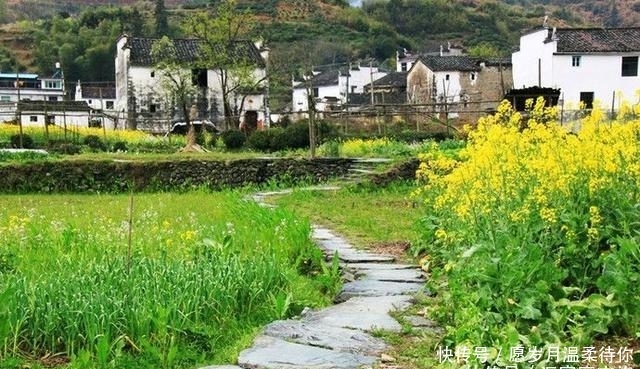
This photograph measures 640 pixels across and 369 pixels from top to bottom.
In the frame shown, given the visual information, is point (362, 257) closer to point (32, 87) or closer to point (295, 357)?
point (295, 357)

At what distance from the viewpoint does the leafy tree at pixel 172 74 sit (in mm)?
41219

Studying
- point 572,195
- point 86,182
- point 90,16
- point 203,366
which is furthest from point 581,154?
point 90,16

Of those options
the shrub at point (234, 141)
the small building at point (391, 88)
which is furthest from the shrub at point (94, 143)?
the small building at point (391, 88)

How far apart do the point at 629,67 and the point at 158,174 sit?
30.4 meters

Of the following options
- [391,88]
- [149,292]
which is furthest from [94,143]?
[391,88]

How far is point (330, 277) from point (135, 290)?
69.0 inches

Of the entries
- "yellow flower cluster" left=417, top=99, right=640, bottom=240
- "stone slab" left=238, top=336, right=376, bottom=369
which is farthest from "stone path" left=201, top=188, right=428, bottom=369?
"yellow flower cluster" left=417, top=99, right=640, bottom=240

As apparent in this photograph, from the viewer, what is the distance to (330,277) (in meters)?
6.15

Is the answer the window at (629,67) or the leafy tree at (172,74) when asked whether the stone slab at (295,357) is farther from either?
the window at (629,67)

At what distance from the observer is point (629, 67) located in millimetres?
40812

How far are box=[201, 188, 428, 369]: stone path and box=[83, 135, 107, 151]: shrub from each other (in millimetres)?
20297

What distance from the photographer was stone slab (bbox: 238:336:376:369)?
3.99 metres

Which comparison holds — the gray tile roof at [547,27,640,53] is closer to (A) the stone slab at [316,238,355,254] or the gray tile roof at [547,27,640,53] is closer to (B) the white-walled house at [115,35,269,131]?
(B) the white-walled house at [115,35,269,131]

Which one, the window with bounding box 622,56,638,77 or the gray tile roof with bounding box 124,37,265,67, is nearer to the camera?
the window with bounding box 622,56,638,77
